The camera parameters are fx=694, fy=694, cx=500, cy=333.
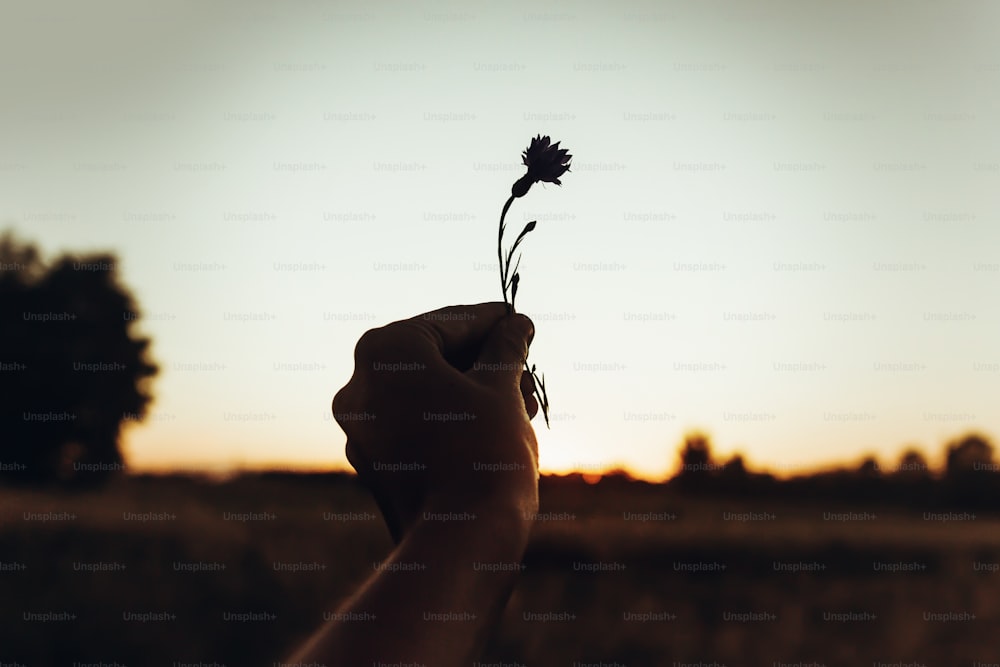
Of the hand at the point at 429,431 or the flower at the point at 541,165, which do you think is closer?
the hand at the point at 429,431

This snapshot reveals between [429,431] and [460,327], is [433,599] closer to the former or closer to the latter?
[429,431]

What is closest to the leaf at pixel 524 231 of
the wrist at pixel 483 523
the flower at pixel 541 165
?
the flower at pixel 541 165

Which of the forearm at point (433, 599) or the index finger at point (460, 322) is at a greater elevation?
the index finger at point (460, 322)

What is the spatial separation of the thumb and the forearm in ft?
0.60

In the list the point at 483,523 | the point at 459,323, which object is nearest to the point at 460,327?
the point at 459,323

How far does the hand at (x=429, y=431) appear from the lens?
2.24ft

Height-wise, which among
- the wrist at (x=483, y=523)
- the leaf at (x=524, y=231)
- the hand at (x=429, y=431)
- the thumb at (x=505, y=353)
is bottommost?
the wrist at (x=483, y=523)

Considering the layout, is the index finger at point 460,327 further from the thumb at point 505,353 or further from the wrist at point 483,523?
the wrist at point 483,523

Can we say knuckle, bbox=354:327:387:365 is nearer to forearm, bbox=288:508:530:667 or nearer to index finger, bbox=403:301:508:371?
index finger, bbox=403:301:508:371

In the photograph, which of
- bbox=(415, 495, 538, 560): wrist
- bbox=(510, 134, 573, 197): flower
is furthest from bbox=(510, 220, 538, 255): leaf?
bbox=(415, 495, 538, 560): wrist

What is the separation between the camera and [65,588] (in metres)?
2.47

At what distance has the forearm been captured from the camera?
525 mm

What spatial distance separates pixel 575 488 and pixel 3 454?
2.28 m

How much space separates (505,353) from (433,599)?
0.36 metres
